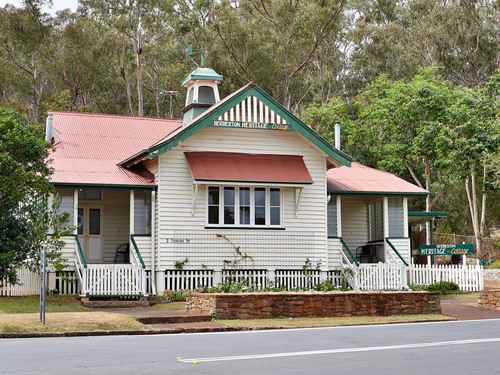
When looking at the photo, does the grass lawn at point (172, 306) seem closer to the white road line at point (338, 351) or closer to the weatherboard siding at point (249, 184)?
the weatherboard siding at point (249, 184)

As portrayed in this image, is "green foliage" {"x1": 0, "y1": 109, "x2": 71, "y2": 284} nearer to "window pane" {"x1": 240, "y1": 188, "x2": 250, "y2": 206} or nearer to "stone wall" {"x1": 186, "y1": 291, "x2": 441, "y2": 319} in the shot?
"stone wall" {"x1": 186, "y1": 291, "x2": 441, "y2": 319}

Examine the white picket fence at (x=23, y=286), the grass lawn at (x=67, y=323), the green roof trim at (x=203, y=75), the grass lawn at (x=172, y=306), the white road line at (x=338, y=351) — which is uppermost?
the green roof trim at (x=203, y=75)

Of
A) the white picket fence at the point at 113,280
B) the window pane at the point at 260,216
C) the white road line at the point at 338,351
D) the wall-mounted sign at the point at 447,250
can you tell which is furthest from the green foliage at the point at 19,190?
the wall-mounted sign at the point at 447,250

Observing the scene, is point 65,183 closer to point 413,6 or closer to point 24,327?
point 24,327

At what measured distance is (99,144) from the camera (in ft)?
79.5

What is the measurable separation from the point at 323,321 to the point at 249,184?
7.49 meters

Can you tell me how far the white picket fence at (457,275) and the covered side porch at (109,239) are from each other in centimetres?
1012

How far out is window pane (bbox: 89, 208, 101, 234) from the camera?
23.2 meters

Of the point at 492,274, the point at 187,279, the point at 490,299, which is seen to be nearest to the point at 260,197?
the point at 187,279

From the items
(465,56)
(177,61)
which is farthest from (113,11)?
(465,56)

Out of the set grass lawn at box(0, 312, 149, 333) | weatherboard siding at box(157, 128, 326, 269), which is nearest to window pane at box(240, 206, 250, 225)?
weatherboard siding at box(157, 128, 326, 269)

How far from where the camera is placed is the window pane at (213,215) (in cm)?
2139

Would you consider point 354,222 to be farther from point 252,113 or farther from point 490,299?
point 490,299

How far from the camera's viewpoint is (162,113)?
56.3 m
